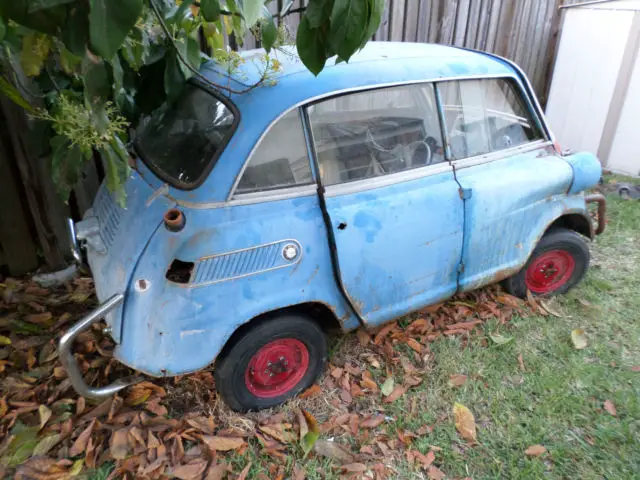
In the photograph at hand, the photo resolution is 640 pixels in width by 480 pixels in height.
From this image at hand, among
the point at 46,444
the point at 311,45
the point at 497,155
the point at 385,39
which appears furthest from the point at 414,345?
the point at 385,39

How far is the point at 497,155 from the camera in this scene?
2.94m

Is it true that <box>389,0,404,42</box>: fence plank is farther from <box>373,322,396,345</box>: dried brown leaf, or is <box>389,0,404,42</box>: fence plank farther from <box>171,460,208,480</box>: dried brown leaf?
<box>171,460,208,480</box>: dried brown leaf

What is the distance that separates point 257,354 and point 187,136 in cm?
117

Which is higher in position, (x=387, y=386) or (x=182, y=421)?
(x=182, y=421)

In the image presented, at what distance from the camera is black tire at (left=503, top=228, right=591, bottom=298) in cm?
333

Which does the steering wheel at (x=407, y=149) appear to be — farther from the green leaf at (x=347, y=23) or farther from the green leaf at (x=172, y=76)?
the green leaf at (x=347, y=23)

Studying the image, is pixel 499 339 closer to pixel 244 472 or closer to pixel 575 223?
pixel 575 223

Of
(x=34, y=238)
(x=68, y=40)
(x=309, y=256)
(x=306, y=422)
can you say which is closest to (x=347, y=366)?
(x=306, y=422)

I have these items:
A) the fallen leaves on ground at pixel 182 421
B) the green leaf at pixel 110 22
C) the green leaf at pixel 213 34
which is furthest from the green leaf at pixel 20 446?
the green leaf at pixel 213 34

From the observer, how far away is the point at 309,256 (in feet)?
7.55

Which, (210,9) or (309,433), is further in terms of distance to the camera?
(309,433)

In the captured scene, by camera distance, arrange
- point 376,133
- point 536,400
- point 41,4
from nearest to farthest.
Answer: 1. point 41,4
2. point 376,133
3. point 536,400

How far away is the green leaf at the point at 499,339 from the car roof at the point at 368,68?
66.2 inches

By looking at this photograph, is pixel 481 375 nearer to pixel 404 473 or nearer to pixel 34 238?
pixel 404 473
